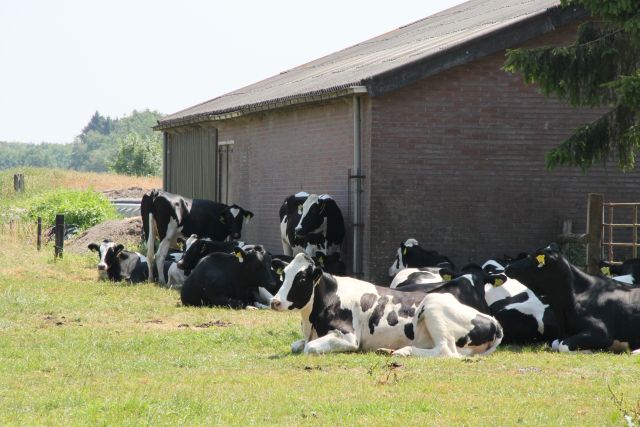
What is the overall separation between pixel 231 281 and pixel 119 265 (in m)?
6.57

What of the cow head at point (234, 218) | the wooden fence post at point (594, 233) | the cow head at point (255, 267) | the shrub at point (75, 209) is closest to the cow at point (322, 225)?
the cow head at point (255, 267)

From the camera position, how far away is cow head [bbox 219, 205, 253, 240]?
27.1 m

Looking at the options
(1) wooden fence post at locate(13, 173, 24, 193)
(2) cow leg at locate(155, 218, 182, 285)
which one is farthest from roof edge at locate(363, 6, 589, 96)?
(1) wooden fence post at locate(13, 173, 24, 193)

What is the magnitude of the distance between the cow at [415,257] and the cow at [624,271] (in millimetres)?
3293

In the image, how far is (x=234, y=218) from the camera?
27.3m

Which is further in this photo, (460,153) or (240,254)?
(460,153)

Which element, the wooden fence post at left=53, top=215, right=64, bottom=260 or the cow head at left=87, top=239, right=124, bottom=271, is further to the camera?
the wooden fence post at left=53, top=215, right=64, bottom=260

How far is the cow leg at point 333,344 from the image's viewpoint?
1319 cm

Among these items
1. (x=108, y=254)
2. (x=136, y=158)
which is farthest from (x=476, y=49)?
(x=136, y=158)

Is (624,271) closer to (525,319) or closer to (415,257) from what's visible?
(525,319)

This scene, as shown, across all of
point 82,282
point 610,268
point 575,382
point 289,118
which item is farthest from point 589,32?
point 82,282

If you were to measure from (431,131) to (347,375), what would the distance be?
36.9ft

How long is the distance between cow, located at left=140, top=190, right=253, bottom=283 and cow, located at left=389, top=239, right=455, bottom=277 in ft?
20.2

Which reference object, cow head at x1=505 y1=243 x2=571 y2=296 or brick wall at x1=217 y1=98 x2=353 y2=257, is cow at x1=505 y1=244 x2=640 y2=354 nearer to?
cow head at x1=505 y1=243 x2=571 y2=296
